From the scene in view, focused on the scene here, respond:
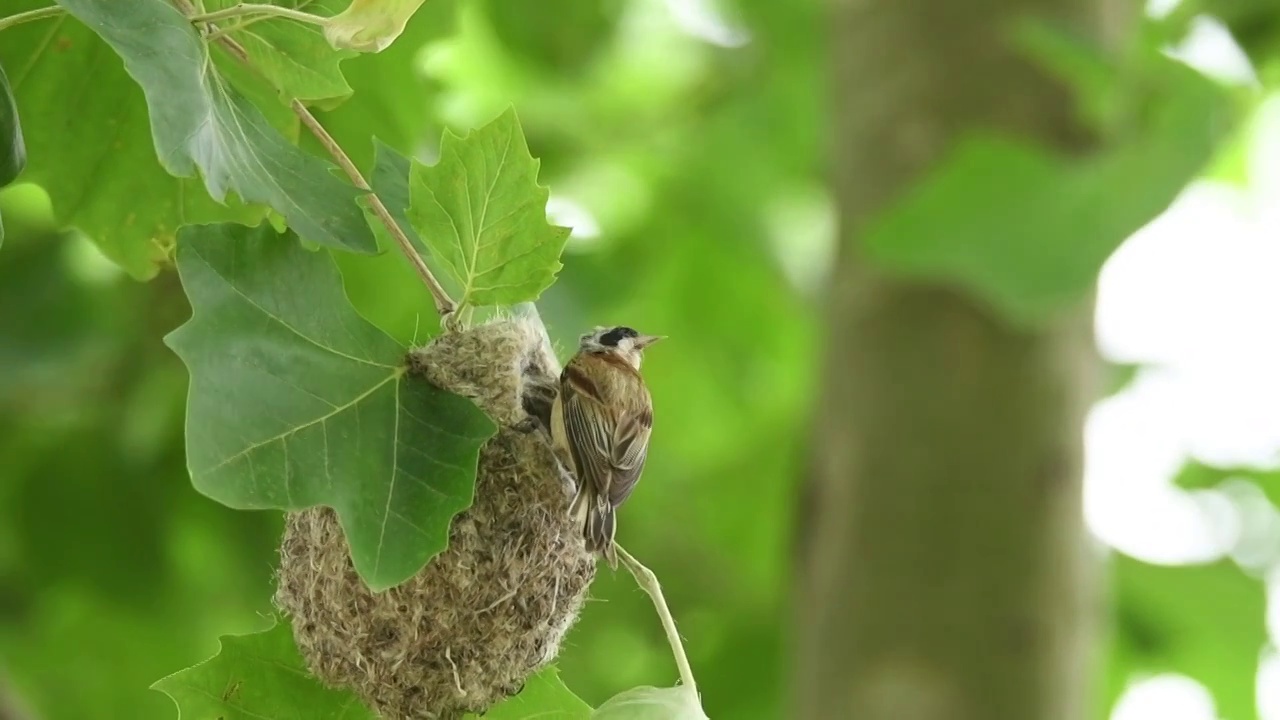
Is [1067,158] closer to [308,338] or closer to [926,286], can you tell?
[926,286]

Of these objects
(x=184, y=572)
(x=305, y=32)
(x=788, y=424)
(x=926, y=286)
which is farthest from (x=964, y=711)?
(x=305, y=32)

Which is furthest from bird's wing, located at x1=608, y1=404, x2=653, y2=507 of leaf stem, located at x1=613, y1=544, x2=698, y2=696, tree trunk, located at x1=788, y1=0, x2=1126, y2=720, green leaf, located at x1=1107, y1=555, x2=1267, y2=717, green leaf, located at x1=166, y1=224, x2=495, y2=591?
green leaf, located at x1=1107, y1=555, x2=1267, y2=717

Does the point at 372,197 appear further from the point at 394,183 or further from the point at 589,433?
the point at 589,433

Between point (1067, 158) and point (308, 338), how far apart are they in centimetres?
299

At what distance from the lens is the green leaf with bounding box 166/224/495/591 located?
151 cm

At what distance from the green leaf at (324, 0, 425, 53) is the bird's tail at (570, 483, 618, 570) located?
709 millimetres

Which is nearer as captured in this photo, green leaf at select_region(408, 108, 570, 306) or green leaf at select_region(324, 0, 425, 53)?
green leaf at select_region(324, 0, 425, 53)

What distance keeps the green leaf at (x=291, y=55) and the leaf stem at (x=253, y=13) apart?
61 millimetres

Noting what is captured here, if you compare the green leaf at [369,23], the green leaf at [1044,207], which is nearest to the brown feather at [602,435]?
the green leaf at [369,23]

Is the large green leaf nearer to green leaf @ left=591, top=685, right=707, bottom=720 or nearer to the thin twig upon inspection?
the thin twig

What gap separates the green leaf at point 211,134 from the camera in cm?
141

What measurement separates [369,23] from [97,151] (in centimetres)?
76

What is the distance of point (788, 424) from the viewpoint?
561 centimetres

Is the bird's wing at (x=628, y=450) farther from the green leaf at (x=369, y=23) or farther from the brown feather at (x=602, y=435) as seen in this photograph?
the green leaf at (x=369, y=23)
